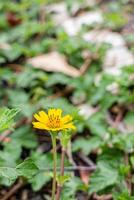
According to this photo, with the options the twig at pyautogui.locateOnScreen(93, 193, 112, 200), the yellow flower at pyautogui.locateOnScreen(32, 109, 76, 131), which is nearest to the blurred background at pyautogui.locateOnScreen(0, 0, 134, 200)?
the twig at pyautogui.locateOnScreen(93, 193, 112, 200)

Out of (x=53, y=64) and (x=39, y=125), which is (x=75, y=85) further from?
(x=39, y=125)

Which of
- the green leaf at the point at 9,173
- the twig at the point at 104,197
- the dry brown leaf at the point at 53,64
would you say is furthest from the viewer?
the dry brown leaf at the point at 53,64

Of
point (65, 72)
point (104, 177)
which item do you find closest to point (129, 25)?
point (65, 72)

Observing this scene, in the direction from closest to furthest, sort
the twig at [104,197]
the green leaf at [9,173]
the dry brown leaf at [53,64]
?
the green leaf at [9,173] < the twig at [104,197] < the dry brown leaf at [53,64]

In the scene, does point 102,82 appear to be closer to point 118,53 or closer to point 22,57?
point 118,53

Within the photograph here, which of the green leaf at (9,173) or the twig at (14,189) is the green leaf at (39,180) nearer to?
the twig at (14,189)

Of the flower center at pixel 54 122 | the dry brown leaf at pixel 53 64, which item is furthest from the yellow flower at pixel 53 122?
the dry brown leaf at pixel 53 64

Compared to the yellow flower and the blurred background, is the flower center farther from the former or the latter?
the blurred background

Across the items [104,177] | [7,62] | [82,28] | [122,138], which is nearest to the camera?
[104,177]

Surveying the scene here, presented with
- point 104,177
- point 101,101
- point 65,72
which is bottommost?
point 104,177
